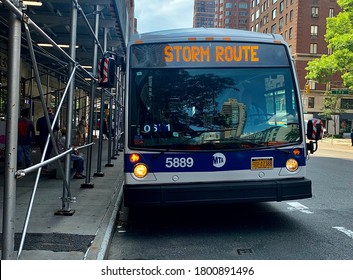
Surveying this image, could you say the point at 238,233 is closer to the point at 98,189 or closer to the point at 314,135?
the point at 314,135

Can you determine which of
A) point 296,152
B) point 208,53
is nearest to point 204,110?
point 208,53

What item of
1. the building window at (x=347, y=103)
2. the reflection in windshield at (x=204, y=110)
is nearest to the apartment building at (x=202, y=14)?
the building window at (x=347, y=103)

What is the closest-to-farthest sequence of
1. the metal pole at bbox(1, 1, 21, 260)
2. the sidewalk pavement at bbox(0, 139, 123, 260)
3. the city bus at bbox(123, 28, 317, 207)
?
the metal pole at bbox(1, 1, 21, 260) → the sidewalk pavement at bbox(0, 139, 123, 260) → the city bus at bbox(123, 28, 317, 207)

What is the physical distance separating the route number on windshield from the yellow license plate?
2.96ft

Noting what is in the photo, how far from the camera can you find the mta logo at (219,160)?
5613mm

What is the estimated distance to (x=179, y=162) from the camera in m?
5.57

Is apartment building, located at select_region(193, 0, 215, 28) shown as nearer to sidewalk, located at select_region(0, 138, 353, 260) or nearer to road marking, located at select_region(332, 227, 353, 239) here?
sidewalk, located at select_region(0, 138, 353, 260)

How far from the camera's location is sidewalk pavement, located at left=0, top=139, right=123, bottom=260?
4570 millimetres

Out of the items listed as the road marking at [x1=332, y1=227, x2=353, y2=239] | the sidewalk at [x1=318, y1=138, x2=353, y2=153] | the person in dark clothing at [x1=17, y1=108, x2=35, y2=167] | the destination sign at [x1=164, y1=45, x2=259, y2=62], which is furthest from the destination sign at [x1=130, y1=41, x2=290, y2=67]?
the sidewalk at [x1=318, y1=138, x2=353, y2=153]

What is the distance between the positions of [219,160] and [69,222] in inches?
95.6

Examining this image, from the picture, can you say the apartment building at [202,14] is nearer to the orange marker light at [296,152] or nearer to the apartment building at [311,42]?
the apartment building at [311,42]

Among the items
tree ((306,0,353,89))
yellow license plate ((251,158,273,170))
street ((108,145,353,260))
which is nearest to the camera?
street ((108,145,353,260))

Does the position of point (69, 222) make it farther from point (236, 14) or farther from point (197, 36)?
point (236, 14)

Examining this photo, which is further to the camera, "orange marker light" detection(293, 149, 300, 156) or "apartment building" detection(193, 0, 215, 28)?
"apartment building" detection(193, 0, 215, 28)
